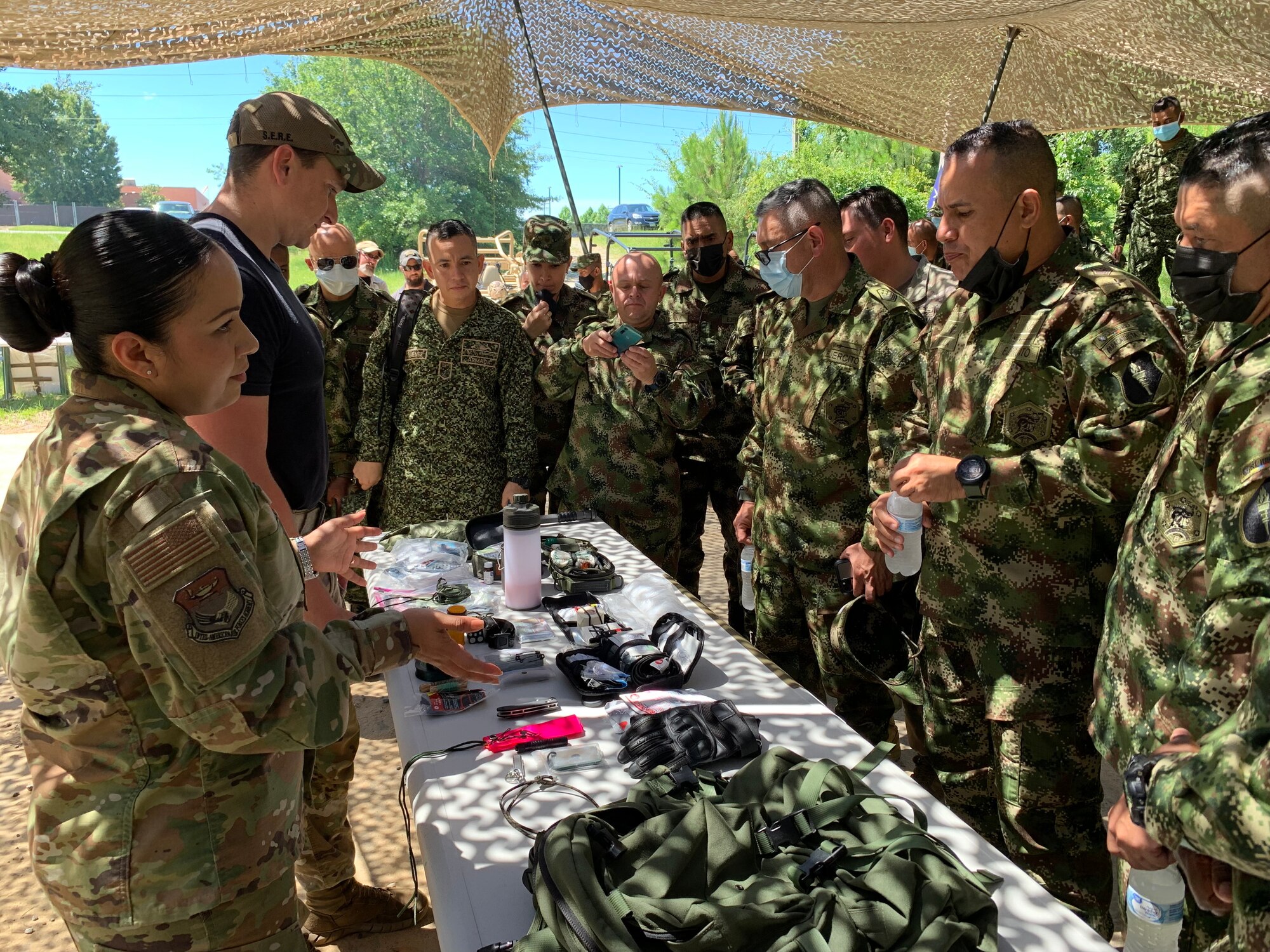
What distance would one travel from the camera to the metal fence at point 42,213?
174ft

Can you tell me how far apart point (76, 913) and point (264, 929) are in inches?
10.1

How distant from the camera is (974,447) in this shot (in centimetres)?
225

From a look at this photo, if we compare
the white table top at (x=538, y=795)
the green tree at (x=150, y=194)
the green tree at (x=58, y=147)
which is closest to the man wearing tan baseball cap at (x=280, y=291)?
the white table top at (x=538, y=795)

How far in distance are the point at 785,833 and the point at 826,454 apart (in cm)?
185

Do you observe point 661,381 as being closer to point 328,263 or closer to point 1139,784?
point 328,263

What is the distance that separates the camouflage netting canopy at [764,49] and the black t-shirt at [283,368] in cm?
216

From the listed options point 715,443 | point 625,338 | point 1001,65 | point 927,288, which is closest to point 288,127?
point 625,338

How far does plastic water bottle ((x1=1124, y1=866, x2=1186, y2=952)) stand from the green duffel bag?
0.23 meters

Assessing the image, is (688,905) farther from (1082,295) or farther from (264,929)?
(1082,295)

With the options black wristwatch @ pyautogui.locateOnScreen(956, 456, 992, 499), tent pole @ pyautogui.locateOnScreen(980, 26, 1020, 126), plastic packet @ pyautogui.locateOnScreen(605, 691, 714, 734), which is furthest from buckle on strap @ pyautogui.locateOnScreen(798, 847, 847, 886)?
tent pole @ pyautogui.locateOnScreen(980, 26, 1020, 126)

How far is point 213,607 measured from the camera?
3.68ft

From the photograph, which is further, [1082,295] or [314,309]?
[314,309]

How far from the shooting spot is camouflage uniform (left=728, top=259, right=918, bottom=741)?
9.36 ft

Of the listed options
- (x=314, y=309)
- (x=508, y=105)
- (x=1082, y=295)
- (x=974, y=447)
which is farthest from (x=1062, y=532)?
(x=508, y=105)
